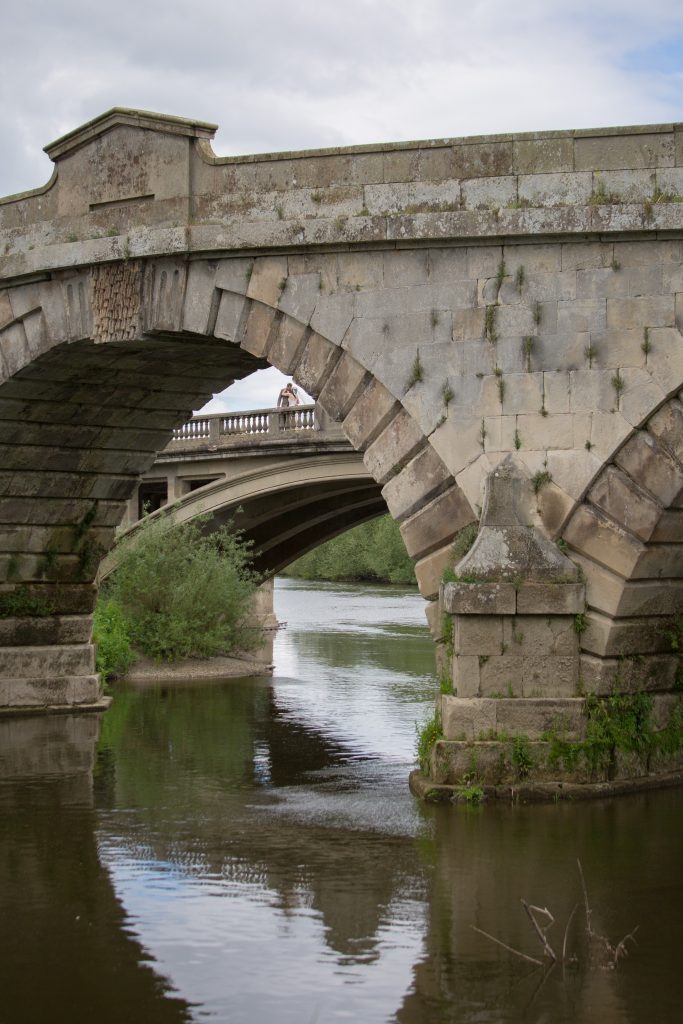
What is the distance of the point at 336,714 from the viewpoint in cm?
1670

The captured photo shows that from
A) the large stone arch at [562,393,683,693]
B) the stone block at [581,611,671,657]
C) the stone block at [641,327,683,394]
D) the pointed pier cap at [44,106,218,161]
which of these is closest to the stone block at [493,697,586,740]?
the large stone arch at [562,393,683,693]

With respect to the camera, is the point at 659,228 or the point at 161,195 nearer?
the point at 659,228

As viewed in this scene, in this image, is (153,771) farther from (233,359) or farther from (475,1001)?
(475,1001)

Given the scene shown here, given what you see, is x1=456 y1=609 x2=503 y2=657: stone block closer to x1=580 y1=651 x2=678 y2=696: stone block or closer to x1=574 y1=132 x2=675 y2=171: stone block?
x1=580 y1=651 x2=678 y2=696: stone block

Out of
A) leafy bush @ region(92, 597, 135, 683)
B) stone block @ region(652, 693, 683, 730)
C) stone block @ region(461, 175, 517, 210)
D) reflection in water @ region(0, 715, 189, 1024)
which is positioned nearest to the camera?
reflection in water @ region(0, 715, 189, 1024)

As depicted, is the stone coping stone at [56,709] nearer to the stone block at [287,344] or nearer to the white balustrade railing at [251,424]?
the stone block at [287,344]

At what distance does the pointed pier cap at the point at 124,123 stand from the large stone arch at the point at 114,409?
1091 mm

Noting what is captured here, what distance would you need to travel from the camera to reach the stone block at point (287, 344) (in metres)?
11.4

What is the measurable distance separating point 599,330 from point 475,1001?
5.15m

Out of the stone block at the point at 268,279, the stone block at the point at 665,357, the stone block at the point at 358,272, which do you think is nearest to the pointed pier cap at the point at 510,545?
the stone block at the point at 665,357

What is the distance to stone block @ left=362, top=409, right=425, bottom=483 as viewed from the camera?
1087cm

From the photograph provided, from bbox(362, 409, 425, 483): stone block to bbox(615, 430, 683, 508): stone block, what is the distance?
5.15 feet

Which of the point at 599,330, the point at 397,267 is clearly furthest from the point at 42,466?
the point at 599,330

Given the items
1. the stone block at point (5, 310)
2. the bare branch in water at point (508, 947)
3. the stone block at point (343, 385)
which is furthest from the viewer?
the stone block at point (5, 310)
